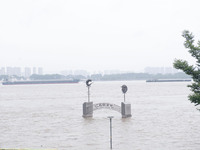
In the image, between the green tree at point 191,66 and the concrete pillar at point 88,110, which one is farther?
the concrete pillar at point 88,110

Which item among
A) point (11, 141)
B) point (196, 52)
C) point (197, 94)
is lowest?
point (11, 141)

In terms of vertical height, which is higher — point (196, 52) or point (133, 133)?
point (196, 52)

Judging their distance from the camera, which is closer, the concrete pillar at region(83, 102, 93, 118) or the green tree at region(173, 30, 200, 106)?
the green tree at region(173, 30, 200, 106)

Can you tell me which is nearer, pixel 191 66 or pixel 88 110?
pixel 191 66

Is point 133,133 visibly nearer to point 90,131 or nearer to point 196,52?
point 90,131

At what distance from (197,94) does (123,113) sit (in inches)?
767

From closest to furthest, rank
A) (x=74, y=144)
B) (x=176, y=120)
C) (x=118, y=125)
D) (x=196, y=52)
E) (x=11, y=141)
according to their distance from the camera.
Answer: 1. (x=196, y=52)
2. (x=74, y=144)
3. (x=11, y=141)
4. (x=118, y=125)
5. (x=176, y=120)

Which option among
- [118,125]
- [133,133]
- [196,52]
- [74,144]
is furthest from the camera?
[118,125]

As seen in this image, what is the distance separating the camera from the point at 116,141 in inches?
996

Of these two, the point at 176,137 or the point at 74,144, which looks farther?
Result: the point at 176,137

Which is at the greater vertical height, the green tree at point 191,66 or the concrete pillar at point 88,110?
the green tree at point 191,66

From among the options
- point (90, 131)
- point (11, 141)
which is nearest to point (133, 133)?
point (90, 131)

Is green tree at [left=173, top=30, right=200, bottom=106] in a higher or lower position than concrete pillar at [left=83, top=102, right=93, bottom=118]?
higher

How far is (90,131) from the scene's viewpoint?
3047 cm
